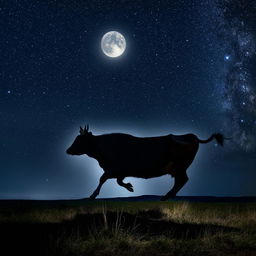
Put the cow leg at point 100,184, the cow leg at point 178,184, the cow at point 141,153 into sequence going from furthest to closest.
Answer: the cow at point 141,153 → the cow leg at point 178,184 → the cow leg at point 100,184

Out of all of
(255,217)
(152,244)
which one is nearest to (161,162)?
(255,217)

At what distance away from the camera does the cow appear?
1495 centimetres

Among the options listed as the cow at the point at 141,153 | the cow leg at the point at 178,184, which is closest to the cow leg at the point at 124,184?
the cow at the point at 141,153

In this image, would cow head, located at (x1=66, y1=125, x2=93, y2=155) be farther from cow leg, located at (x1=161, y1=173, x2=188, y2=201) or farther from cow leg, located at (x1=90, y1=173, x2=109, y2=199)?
cow leg, located at (x1=161, y1=173, x2=188, y2=201)

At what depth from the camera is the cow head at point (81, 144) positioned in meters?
15.6

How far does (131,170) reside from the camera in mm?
15258

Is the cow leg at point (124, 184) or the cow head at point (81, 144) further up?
the cow head at point (81, 144)

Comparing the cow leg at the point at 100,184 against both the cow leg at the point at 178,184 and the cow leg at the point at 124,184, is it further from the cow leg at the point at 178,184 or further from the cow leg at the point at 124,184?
the cow leg at the point at 178,184

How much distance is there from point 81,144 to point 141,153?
8.19 ft

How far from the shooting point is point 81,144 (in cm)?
1566

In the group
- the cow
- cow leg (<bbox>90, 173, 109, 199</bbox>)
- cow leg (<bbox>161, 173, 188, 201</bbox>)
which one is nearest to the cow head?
the cow

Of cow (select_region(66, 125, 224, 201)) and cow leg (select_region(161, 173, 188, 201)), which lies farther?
cow (select_region(66, 125, 224, 201))

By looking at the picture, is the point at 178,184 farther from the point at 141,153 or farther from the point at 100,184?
the point at 100,184

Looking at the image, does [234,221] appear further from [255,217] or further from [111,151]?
[111,151]
